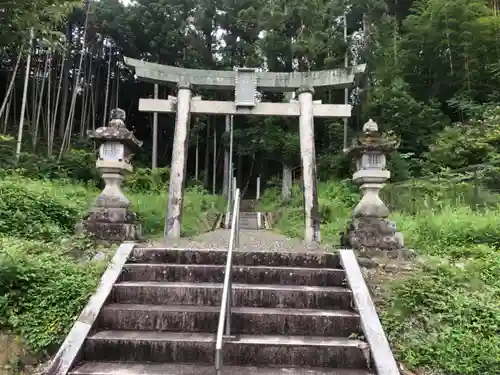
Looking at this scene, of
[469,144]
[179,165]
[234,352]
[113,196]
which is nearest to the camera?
[234,352]

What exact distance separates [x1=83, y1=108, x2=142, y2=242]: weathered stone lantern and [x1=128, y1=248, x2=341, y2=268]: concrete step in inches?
30.5

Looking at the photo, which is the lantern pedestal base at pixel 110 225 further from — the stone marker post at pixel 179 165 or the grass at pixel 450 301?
the grass at pixel 450 301

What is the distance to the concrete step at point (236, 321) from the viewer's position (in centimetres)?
341

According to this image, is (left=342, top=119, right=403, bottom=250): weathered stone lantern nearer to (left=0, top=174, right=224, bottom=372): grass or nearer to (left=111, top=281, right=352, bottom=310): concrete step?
(left=111, top=281, right=352, bottom=310): concrete step

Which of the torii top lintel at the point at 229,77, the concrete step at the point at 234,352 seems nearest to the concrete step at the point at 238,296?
the concrete step at the point at 234,352

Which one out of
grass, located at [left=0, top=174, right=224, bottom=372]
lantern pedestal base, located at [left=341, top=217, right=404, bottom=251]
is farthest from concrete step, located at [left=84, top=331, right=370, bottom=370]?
lantern pedestal base, located at [left=341, top=217, right=404, bottom=251]

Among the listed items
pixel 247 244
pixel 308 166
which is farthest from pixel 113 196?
pixel 308 166

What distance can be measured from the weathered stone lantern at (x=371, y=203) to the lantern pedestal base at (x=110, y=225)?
2762 mm

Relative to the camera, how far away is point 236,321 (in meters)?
3.45

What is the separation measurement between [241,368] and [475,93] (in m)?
14.9

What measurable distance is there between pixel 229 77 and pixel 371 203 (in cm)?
457

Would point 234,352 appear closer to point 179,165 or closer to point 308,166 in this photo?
point 179,165

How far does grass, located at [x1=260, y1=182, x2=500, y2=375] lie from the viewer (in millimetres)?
3006

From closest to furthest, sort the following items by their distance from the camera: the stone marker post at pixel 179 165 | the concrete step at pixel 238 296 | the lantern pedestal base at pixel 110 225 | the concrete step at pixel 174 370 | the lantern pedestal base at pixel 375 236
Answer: the concrete step at pixel 174 370, the concrete step at pixel 238 296, the lantern pedestal base at pixel 375 236, the lantern pedestal base at pixel 110 225, the stone marker post at pixel 179 165
